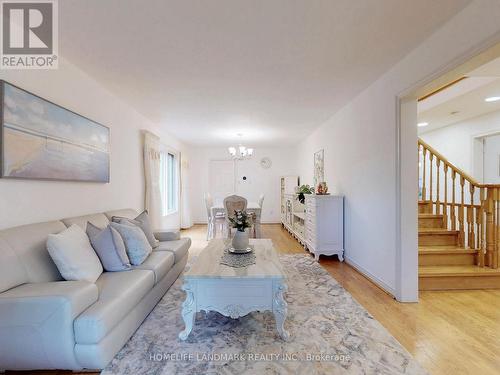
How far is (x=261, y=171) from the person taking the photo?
26.4ft

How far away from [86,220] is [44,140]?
0.84 metres

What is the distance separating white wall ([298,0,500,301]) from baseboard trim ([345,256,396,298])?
0.4 inches

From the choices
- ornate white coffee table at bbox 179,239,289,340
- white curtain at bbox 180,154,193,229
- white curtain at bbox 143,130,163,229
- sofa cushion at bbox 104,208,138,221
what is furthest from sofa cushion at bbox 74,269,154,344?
white curtain at bbox 180,154,193,229

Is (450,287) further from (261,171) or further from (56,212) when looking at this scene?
(261,171)

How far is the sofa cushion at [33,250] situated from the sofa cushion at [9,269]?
0.02 m

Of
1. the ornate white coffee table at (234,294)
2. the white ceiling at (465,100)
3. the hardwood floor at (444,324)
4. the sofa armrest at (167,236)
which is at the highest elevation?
the white ceiling at (465,100)

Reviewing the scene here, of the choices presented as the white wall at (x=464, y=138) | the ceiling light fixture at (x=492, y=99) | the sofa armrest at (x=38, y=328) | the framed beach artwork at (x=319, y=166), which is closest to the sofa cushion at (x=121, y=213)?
the sofa armrest at (x=38, y=328)

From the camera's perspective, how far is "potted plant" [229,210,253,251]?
254 cm

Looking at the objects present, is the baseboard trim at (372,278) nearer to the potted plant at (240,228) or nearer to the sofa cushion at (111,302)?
the potted plant at (240,228)

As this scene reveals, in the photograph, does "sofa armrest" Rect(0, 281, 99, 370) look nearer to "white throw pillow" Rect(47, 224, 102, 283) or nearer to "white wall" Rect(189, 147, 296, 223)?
"white throw pillow" Rect(47, 224, 102, 283)

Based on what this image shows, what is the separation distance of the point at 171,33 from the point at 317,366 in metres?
2.73

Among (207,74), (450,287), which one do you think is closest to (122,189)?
(207,74)

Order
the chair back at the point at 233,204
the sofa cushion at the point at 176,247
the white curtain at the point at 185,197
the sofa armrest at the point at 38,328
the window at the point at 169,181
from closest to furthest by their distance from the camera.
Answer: the sofa armrest at the point at 38,328 → the sofa cushion at the point at 176,247 → the chair back at the point at 233,204 → the window at the point at 169,181 → the white curtain at the point at 185,197

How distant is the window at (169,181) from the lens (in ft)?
20.1
